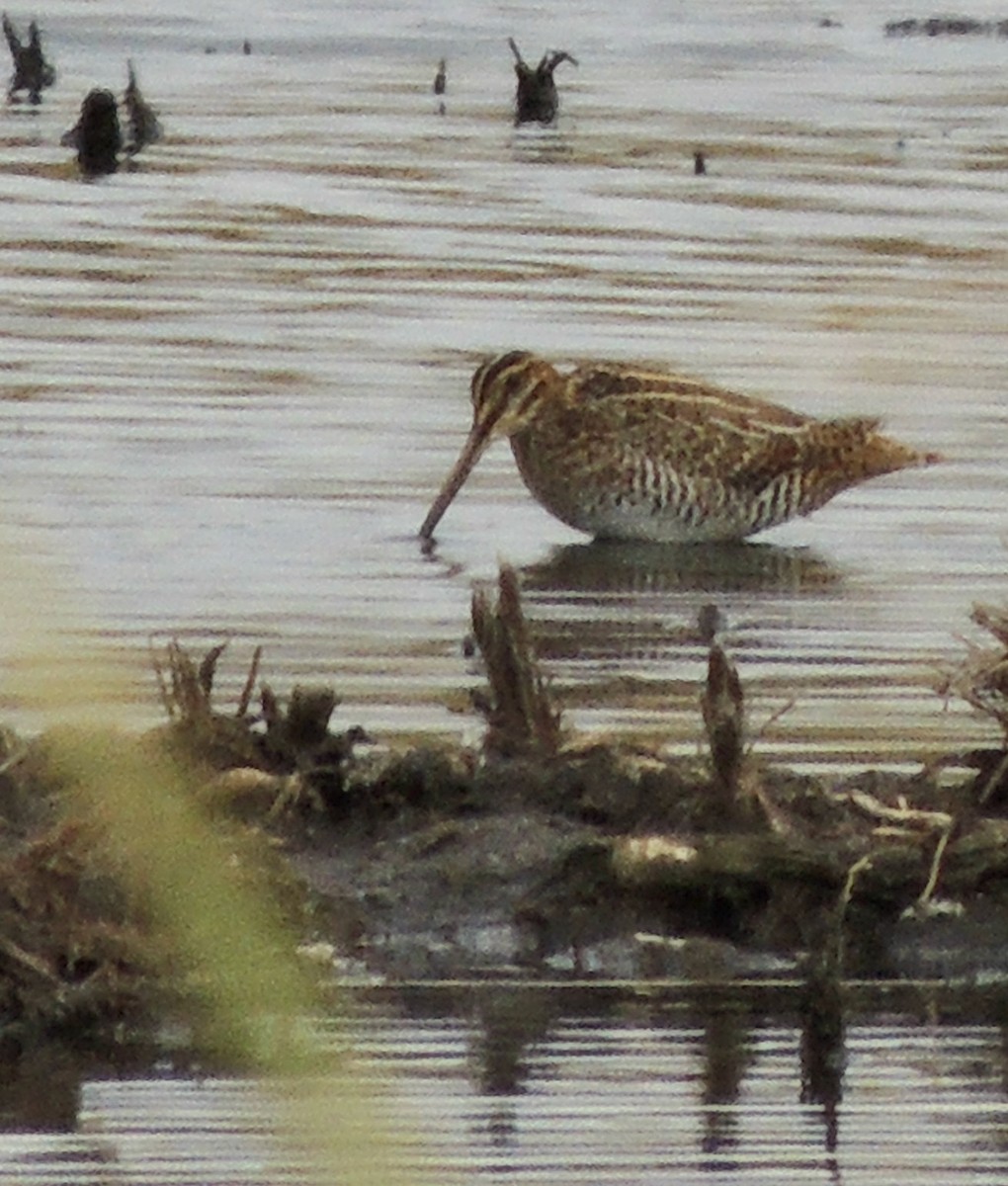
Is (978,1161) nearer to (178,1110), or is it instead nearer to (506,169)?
(178,1110)

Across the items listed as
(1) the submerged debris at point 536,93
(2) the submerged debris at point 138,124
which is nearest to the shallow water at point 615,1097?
(2) the submerged debris at point 138,124

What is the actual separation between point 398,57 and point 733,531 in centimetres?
1193

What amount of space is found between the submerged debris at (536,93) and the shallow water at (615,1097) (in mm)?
12998

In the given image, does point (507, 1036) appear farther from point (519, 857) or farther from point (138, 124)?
point (138, 124)

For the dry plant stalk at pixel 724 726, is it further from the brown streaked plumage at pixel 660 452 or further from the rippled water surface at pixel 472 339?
the brown streaked plumage at pixel 660 452

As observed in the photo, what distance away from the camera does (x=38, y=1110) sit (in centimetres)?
468

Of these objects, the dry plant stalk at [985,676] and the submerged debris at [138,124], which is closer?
the dry plant stalk at [985,676]

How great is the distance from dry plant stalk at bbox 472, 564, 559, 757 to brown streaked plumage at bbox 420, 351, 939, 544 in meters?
3.36

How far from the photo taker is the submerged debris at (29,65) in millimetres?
18719

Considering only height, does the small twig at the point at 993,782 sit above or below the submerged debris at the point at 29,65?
above

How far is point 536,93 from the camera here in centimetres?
1814

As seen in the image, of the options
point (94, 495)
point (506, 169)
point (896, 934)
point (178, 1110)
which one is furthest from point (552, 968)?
point (506, 169)

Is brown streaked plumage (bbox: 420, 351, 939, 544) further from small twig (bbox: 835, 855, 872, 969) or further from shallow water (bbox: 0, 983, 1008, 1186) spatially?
shallow water (bbox: 0, 983, 1008, 1186)

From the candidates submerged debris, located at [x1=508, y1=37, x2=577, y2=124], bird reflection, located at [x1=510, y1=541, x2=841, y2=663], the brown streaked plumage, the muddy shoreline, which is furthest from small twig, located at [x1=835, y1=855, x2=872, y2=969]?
submerged debris, located at [x1=508, y1=37, x2=577, y2=124]
